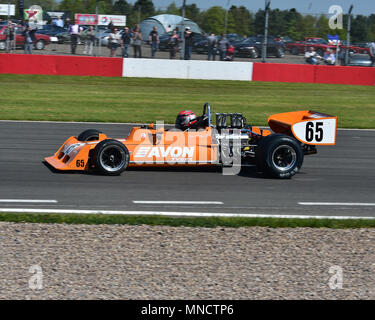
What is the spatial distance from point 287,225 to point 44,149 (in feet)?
20.5

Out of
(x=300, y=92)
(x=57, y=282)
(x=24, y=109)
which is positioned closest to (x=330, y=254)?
(x=57, y=282)

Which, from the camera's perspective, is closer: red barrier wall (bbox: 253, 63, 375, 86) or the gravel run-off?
the gravel run-off

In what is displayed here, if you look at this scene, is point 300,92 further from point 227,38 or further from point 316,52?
point 227,38

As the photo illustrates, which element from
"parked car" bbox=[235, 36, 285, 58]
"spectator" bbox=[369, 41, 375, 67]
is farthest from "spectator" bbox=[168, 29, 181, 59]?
"spectator" bbox=[369, 41, 375, 67]

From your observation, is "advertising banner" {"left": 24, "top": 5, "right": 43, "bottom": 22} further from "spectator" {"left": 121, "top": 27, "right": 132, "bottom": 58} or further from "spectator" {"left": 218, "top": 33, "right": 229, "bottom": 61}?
"spectator" {"left": 218, "top": 33, "right": 229, "bottom": 61}

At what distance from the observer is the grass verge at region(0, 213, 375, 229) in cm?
724

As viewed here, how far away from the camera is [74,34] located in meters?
25.4

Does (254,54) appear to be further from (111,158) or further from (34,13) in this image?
(111,158)

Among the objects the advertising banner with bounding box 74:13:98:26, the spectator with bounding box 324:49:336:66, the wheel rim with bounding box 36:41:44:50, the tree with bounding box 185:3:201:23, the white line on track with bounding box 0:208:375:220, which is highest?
the tree with bounding box 185:3:201:23

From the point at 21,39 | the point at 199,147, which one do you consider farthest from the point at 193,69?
the point at 199,147

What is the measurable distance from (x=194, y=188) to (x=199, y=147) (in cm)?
93

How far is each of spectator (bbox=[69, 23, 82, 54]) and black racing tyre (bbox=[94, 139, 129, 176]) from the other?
52.7 ft

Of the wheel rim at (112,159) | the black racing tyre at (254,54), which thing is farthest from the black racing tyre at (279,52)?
the wheel rim at (112,159)

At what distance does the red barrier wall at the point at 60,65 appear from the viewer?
23.6m
